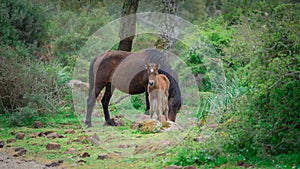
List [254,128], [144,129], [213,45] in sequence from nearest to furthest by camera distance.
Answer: [254,128] → [144,129] → [213,45]

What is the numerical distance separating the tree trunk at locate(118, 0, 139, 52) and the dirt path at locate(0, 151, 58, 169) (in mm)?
9199

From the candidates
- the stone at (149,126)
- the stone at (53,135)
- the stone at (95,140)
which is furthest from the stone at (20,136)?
the stone at (149,126)

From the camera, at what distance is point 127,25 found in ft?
54.7

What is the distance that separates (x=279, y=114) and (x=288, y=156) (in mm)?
585

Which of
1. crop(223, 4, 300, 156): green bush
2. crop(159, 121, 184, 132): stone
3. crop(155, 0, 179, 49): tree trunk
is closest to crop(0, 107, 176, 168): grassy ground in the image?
crop(159, 121, 184, 132): stone

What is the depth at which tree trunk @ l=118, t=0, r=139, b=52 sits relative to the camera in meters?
16.5

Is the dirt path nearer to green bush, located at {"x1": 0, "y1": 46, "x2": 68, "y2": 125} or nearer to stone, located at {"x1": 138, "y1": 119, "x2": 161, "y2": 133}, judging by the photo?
stone, located at {"x1": 138, "y1": 119, "x2": 161, "y2": 133}

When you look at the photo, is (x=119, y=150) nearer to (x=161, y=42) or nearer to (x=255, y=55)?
(x=255, y=55)

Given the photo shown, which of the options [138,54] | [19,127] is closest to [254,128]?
[138,54]

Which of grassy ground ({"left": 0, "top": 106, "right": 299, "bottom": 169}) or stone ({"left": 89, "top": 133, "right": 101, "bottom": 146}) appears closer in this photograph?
grassy ground ({"left": 0, "top": 106, "right": 299, "bottom": 169})

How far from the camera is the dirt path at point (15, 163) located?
23.9 ft

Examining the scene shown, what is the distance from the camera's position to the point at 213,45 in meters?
15.5

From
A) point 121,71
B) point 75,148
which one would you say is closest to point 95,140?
point 75,148

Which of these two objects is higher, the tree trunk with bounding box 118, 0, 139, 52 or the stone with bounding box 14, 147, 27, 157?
the tree trunk with bounding box 118, 0, 139, 52
